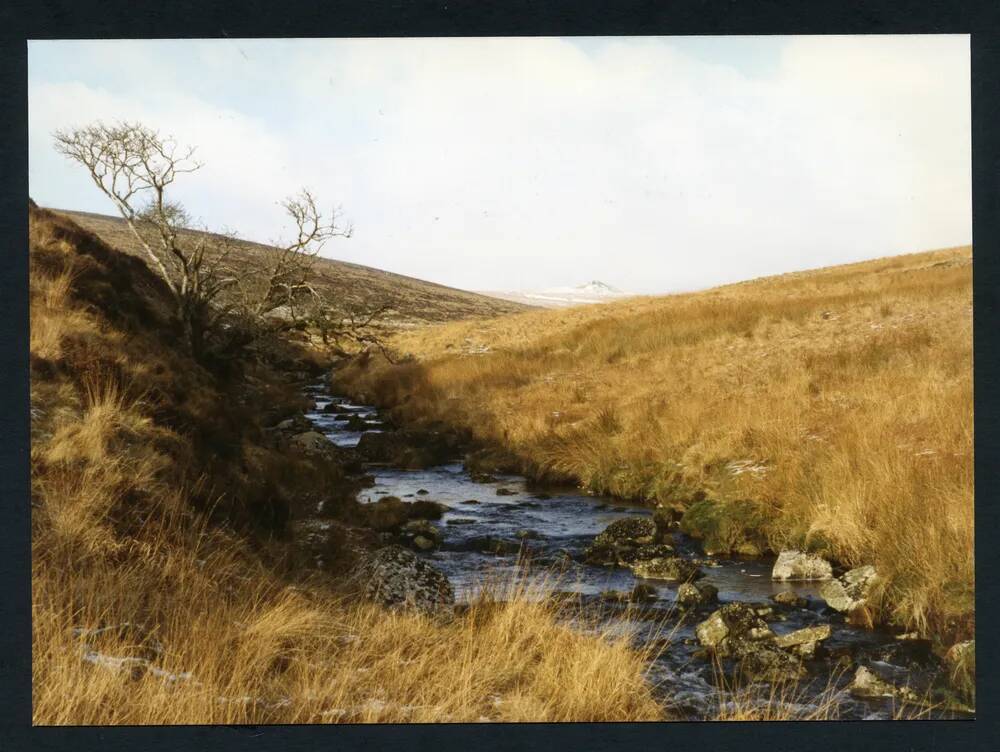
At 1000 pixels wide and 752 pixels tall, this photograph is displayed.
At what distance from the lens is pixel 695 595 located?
688cm

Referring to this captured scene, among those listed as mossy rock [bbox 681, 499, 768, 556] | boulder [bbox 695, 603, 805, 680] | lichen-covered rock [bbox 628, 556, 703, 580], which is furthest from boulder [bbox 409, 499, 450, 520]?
boulder [bbox 695, 603, 805, 680]

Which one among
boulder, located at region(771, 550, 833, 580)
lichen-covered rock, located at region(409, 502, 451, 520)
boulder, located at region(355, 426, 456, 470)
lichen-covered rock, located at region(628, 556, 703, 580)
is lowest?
lichen-covered rock, located at region(628, 556, 703, 580)

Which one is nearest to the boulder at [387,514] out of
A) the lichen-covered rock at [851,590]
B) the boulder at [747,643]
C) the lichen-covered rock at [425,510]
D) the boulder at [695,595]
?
the lichen-covered rock at [425,510]

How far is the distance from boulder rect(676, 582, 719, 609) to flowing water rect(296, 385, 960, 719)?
4.7 inches

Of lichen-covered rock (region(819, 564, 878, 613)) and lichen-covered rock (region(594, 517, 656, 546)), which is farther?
lichen-covered rock (region(594, 517, 656, 546))

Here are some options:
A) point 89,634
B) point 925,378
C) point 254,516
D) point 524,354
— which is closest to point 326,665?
point 89,634

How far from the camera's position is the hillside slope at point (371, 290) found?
16072 millimetres

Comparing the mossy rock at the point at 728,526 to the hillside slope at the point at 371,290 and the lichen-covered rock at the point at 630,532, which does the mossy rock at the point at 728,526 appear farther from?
the hillside slope at the point at 371,290

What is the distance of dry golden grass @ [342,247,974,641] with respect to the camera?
6.93m

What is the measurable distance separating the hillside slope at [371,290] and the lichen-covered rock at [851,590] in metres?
10.5

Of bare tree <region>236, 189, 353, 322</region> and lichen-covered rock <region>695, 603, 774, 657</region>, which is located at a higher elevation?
bare tree <region>236, 189, 353, 322</region>

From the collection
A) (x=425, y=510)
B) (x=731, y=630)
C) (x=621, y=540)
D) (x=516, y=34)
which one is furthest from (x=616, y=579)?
(x=516, y=34)

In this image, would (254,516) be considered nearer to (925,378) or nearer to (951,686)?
(951,686)

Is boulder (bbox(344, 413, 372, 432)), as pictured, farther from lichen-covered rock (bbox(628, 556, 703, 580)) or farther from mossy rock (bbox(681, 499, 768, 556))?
lichen-covered rock (bbox(628, 556, 703, 580))
